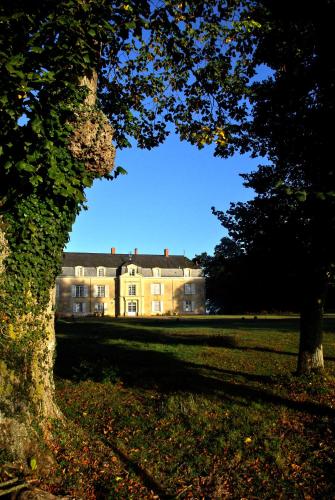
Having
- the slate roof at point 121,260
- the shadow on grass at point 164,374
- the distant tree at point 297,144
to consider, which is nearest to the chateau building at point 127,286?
the slate roof at point 121,260

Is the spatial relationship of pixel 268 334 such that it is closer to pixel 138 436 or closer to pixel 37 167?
pixel 138 436

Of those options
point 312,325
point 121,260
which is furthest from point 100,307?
point 312,325

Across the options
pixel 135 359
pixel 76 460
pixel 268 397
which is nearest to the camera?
pixel 76 460

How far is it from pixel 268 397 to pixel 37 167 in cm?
639

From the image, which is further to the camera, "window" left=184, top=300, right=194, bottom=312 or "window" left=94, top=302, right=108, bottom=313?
"window" left=184, top=300, right=194, bottom=312

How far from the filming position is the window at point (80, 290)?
182 ft

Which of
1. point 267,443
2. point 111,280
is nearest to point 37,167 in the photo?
point 267,443

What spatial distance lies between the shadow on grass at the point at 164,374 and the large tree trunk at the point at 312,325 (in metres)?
1.10

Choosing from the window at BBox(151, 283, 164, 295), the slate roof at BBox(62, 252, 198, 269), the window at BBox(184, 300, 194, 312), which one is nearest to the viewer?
the slate roof at BBox(62, 252, 198, 269)

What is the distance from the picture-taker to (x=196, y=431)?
668 cm

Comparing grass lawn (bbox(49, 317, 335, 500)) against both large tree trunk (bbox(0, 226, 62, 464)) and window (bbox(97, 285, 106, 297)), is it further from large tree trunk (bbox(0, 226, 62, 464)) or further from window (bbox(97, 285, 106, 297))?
window (bbox(97, 285, 106, 297))

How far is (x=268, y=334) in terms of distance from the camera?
18781mm

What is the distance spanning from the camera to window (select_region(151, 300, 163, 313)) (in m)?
57.1

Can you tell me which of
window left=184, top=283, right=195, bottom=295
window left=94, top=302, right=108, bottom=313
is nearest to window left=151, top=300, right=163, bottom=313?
window left=184, top=283, right=195, bottom=295
